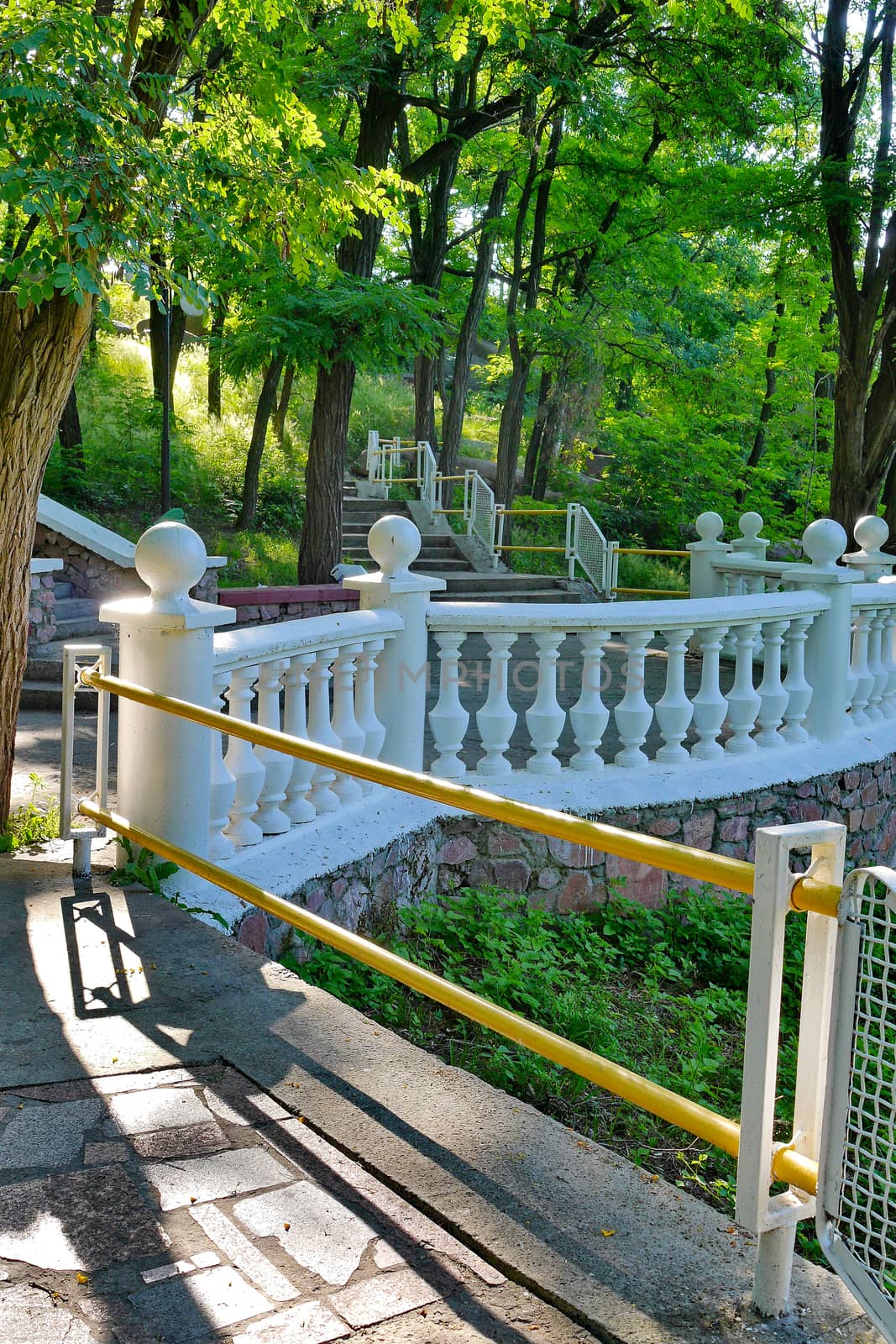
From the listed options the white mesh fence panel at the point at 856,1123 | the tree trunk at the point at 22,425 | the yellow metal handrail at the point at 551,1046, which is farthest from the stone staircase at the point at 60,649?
the white mesh fence panel at the point at 856,1123

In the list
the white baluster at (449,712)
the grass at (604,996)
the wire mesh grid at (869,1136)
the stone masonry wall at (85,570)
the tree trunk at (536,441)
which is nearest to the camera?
the wire mesh grid at (869,1136)

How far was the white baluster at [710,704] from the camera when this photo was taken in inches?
258

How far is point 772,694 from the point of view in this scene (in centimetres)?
709

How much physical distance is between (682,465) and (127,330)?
594 inches

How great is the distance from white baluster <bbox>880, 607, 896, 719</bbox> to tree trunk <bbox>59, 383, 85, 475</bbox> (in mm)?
14091

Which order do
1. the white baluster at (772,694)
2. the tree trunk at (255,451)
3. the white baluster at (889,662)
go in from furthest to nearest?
the tree trunk at (255,451) → the white baluster at (889,662) → the white baluster at (772,694)

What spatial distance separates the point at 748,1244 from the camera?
2.40 metres

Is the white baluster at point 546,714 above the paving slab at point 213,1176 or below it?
above

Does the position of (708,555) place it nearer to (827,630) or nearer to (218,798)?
(827,630)

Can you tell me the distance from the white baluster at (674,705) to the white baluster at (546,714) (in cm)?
60

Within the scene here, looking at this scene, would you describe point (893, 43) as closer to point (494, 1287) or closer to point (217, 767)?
A: point (217, 767)

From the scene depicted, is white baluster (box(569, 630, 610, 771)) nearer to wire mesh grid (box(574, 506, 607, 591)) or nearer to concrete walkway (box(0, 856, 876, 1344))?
concrete walkway (box(0, 856, 876, 1344))

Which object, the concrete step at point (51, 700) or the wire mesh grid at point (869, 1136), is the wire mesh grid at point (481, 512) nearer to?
the concrete step at point (51, 700)

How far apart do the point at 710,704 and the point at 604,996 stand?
2125 millimetres
